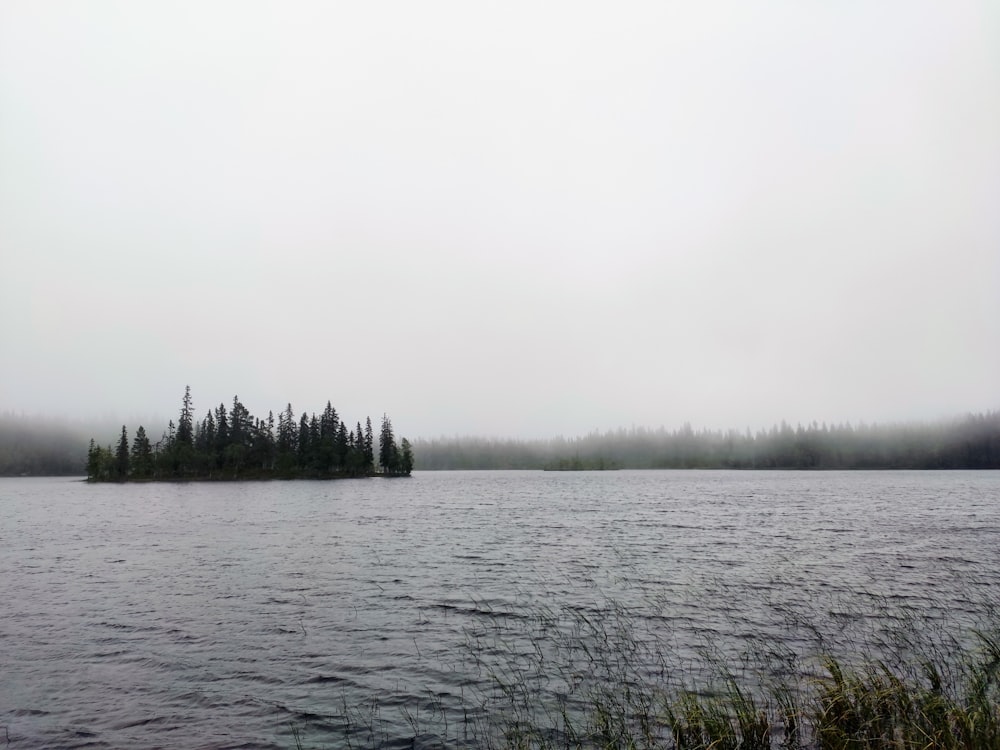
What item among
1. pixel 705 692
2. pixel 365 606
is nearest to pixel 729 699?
pixel 705 692

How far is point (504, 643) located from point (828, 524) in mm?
54004

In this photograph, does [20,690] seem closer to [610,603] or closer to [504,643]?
[504,643]

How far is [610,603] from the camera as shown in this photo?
86.7 ft

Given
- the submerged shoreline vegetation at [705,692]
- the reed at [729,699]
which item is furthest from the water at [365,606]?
the reed at [729,699]

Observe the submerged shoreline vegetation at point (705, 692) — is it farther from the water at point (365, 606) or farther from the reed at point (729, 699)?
the water at point (365, 606)

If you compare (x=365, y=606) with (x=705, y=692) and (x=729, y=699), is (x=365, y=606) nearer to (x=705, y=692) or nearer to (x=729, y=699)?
(x=705, y=692)

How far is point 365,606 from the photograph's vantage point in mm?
27078

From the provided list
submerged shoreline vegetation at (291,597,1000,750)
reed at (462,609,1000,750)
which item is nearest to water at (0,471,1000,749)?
submerged shoreline vegetation at (291,597,1000,750)

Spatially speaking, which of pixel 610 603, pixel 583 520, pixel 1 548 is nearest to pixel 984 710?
pixel 610 603

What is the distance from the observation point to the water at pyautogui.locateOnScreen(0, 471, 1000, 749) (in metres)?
15.8

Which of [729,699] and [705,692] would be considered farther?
[705,692]

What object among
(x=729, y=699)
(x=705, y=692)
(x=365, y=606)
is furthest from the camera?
(x=365, y=606)

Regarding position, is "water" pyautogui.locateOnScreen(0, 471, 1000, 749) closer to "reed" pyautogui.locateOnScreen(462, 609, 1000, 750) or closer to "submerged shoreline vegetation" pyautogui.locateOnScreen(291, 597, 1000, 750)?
"submerged shoreline vegetation" pyautogui.locateOnScreen(291, 597, 1000, 750)

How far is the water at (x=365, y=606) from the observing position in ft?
51.8
